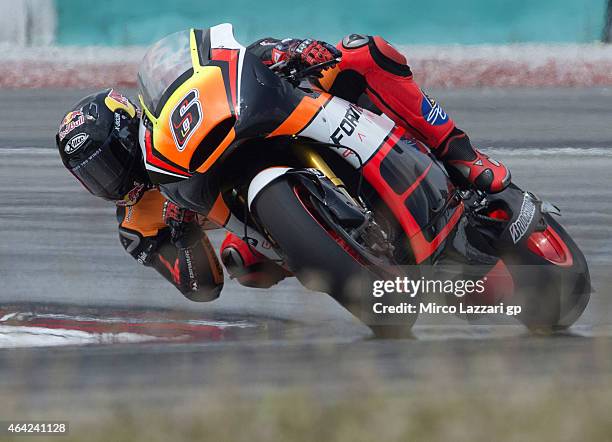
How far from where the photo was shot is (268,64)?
418 cm

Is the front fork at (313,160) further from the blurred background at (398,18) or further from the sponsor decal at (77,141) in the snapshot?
the blurred background at (398,18)

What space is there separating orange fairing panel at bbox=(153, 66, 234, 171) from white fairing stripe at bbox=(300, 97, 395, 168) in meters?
0.34

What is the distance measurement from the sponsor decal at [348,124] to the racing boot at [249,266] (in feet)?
2.57

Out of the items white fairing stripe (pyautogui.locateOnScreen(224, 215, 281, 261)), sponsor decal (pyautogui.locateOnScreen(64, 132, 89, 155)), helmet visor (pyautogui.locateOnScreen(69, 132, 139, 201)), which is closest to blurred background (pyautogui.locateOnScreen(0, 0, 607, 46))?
helmet visor (pyautogui.locateOnScreen(69, 132, 139, 201))

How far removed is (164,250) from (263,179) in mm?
1295

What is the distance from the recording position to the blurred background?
8852mm

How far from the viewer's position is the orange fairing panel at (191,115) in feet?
12.0

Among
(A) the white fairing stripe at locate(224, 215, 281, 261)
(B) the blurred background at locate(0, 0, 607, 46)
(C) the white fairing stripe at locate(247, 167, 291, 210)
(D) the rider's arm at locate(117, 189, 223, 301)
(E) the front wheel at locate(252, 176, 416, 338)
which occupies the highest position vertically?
(C) the white fairing stripe at locate(247, 167, 291, 210)

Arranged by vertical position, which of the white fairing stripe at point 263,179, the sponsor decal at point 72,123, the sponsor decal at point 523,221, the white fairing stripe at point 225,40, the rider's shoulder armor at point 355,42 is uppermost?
the white fairing stripe at point 225,40

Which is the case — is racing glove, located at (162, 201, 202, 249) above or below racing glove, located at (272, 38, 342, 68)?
below

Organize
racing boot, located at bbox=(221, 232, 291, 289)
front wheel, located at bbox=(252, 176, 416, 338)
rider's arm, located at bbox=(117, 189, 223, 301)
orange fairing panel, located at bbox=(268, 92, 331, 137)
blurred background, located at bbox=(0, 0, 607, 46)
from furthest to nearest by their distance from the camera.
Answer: blurred background, located at bbox=(0, 0, 607, 46)
rider's arm, located at bbox=(117, 189, 223, 301)
racing boot, located at bbox=(221, 232, 291, 289)
orange fairing panel, located at bbox=(268, 92, 331, 137)
front wheel, located at bbox=(252, 176, 416, 338)

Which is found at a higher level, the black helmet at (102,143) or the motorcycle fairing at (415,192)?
the motorcycle fairing at (415,192)

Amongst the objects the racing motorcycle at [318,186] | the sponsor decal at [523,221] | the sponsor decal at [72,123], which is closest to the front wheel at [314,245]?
the racing motorcycle at [318,186]

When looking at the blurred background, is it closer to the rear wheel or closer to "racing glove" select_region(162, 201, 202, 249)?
"racing glove" select_region(162, 201, 202, 249)
